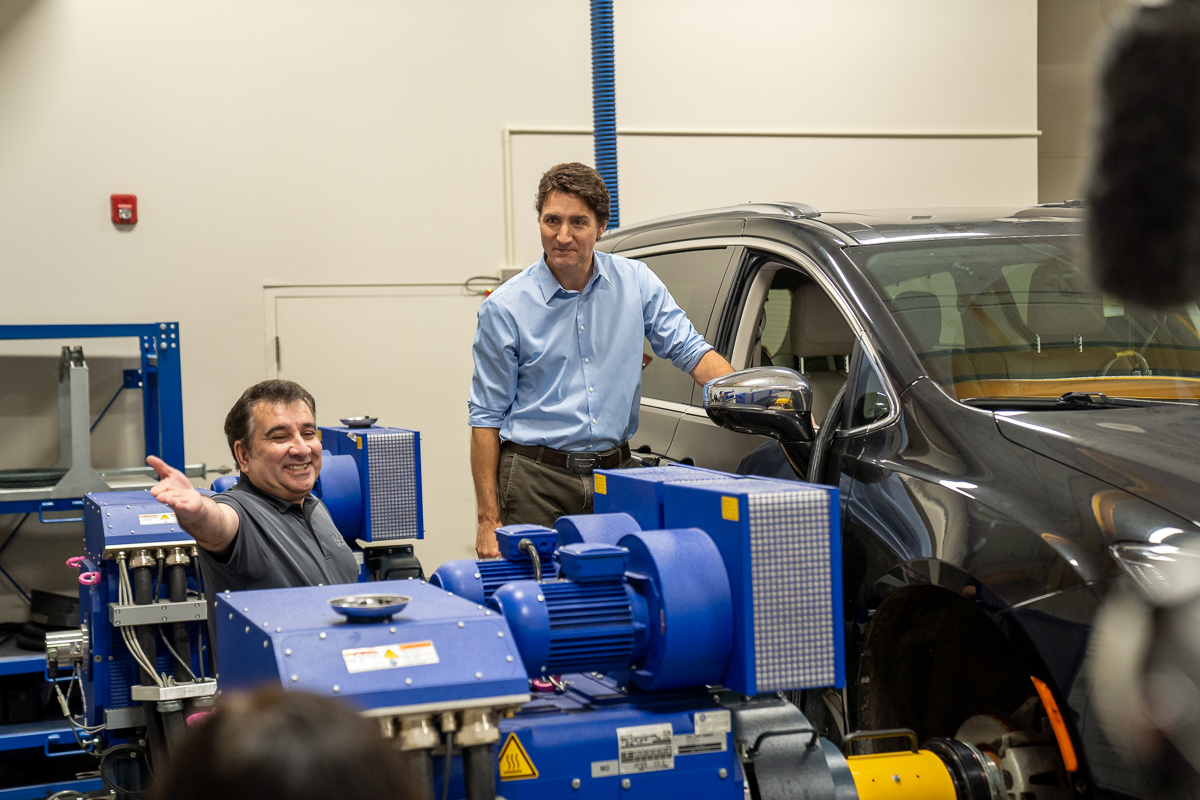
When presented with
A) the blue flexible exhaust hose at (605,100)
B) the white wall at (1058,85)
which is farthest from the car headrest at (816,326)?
the white wall at (1058,85)

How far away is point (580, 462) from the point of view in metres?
3.50

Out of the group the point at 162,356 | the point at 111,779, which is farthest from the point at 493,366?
the point at 162,356

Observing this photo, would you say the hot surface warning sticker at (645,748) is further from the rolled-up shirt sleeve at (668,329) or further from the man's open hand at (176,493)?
the rolled-up shirt sleeve at (668,329)

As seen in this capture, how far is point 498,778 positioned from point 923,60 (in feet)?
25.3

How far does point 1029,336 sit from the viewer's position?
2936 mm

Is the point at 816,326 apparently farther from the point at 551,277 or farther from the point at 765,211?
the point at 551,277

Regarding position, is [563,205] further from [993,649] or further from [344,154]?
[344,154]

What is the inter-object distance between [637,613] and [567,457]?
5.89 feet

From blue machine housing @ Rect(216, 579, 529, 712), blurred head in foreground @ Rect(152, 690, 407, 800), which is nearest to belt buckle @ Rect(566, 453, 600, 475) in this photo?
blue machine housing @ Rect(216, 579, 529, 712)

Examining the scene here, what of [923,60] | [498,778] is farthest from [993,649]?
[923,60]

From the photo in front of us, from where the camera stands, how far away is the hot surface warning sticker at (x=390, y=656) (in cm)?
145

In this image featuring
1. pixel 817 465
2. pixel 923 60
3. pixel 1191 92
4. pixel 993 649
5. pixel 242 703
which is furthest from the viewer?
pixel 923 60

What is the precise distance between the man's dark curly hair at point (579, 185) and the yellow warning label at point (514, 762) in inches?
83.4

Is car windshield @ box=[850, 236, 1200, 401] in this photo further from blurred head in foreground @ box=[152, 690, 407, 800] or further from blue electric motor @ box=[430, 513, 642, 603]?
blurred head in foreground @ box=[152, 690, 407, 800]
